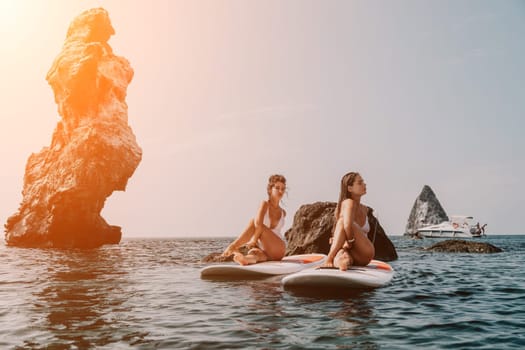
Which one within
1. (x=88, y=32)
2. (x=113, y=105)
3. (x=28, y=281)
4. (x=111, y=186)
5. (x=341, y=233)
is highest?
(x=88, y=32)

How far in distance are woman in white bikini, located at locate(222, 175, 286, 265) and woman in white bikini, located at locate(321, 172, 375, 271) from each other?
2.39 meters

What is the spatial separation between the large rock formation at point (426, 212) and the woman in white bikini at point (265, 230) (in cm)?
15225

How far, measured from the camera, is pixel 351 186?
31.0ft

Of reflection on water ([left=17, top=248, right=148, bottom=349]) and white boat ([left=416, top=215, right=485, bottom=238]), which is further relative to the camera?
white boat ([left=416, top=215, right=485, bottom=238])

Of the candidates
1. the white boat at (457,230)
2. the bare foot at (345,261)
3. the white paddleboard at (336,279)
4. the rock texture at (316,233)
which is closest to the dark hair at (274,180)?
the bare foot at (345,261)

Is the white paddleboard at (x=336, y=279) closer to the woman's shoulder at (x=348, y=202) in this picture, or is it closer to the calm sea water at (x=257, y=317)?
the calm sea water at (x=257, y=317)

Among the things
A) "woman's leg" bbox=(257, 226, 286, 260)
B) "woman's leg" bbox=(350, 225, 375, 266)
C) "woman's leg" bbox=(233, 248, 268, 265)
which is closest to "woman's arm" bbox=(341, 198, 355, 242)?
"woman's leg" bbox=(350, 225, 375, 266)

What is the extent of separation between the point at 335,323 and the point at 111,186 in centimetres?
5433

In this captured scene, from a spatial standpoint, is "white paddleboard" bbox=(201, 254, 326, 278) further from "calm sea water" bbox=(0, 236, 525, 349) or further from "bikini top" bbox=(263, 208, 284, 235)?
"bikini top" bbox=(263, 208, 284, 235)

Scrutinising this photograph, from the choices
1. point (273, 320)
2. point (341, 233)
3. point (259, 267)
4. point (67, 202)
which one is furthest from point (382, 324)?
point (67, 202)

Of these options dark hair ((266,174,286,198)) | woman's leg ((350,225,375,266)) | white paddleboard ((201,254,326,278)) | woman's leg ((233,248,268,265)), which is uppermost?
dark hair ((266,174,286,198))

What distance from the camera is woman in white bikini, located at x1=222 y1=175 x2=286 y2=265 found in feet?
38.4

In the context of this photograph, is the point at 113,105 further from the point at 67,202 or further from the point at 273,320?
the point at 273,320

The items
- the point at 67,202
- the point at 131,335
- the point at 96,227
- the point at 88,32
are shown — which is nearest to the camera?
the point at 131,335
